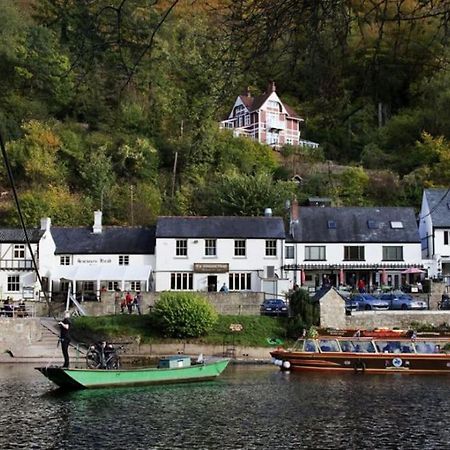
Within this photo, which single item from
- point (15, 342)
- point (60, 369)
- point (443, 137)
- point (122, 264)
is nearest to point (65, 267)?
point (122, 264)

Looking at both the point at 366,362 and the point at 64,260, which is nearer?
the point at 366,362

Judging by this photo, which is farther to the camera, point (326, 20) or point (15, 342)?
point (15, 342)

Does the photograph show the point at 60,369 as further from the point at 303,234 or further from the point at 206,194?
the point at 206,194

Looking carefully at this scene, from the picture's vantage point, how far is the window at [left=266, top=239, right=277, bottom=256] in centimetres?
5288

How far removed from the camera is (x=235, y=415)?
77.3 feet

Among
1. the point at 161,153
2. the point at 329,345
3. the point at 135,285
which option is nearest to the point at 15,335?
the point at 135,285

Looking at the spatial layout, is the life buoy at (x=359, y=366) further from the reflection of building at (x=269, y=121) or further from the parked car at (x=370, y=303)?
the reflection of building at (x=269, y=121)

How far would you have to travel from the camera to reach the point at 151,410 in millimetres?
24609

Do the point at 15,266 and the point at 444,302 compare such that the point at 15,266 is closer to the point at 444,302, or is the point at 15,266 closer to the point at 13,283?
the point at 13,283

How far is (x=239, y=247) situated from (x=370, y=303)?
10.8 m

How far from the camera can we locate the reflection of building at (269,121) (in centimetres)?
8319

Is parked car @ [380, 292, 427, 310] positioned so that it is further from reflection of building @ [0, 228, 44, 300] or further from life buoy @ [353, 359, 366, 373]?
reflection of building @ [0, 228, 44, 300]

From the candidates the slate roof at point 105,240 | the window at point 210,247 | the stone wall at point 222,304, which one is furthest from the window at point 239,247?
the stone wall at point 222,304

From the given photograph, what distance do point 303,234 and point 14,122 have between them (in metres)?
30.6
